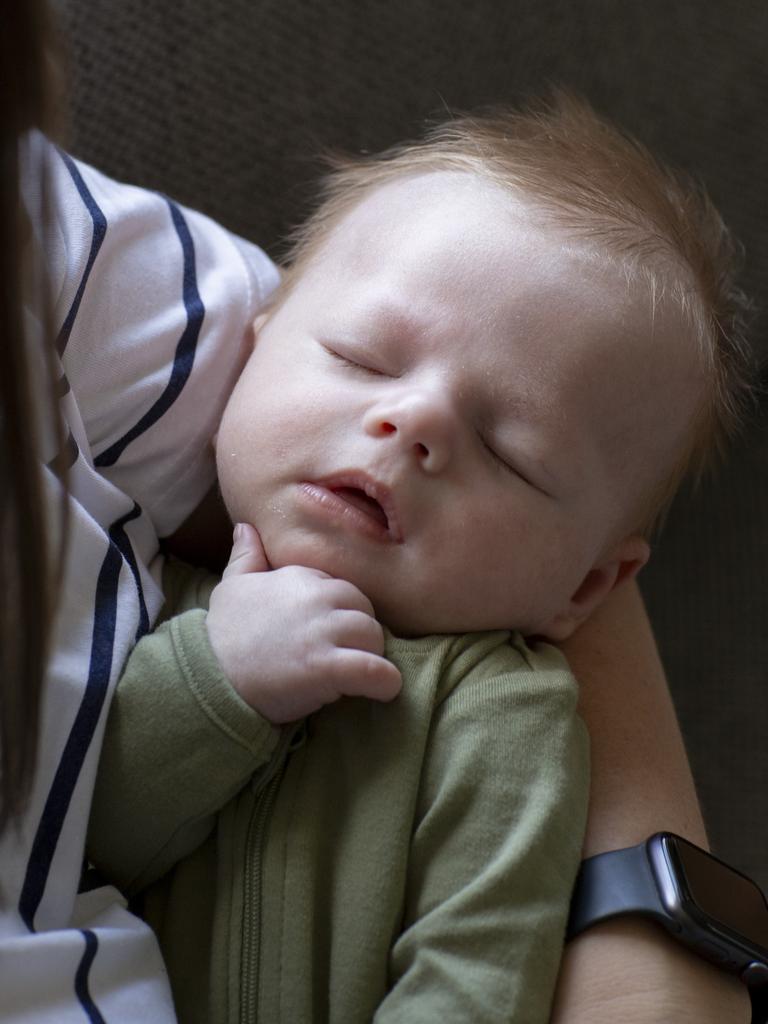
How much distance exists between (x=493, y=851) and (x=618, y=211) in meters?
0.47

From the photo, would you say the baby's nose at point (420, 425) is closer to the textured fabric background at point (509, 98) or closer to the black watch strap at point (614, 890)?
the black watch strap at point (614, 890)

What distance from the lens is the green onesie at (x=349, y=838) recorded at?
713 mm

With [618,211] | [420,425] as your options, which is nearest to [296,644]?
[420,425]

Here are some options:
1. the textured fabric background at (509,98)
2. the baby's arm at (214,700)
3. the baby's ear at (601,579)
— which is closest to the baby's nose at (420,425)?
the baby's arm at (214,700)

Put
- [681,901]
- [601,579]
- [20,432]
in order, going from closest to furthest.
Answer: [20,432]
[681,901]
[601,579]

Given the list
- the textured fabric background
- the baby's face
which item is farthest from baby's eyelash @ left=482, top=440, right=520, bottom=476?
the textured fabric background

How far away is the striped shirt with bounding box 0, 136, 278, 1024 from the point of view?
694 mm

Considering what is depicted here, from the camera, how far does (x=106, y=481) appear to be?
826mm

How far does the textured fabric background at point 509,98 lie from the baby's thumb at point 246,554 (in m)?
0.48

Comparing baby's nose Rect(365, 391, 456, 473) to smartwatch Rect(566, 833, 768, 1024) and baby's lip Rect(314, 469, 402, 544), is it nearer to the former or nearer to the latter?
baby's lip Rect(314, 469, 402, 544)

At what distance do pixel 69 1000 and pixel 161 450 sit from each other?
0.38 meters

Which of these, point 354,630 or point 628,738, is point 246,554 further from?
point 628,738

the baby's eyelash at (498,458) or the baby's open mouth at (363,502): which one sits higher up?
the baby's eyelash at (498,458)

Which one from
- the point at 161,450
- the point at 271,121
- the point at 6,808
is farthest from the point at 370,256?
the point at 6,808
